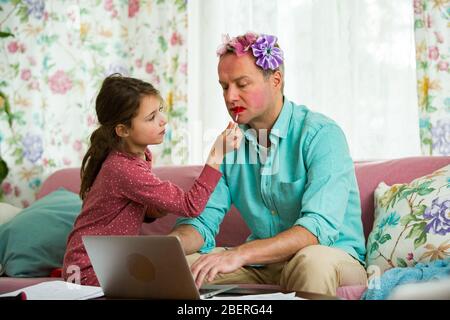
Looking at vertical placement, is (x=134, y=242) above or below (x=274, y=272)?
above

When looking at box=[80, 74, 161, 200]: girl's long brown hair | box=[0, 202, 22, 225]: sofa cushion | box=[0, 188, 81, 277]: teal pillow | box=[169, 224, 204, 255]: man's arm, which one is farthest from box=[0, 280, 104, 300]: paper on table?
box=[0, 202, 22, 225]: sofa cushion

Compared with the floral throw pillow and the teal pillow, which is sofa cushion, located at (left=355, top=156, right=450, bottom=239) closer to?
the floral throw pillow

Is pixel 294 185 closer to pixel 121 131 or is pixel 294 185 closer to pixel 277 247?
pixel 277 247

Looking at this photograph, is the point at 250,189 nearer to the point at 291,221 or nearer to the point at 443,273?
the point at 291,221

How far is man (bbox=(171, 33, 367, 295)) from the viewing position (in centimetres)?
188

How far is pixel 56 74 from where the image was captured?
352cm

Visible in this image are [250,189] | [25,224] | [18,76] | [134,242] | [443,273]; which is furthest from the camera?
[18,76]

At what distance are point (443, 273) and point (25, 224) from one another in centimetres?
166

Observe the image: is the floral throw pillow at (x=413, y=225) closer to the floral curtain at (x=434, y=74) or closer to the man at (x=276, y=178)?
the man at (x=276, y=178)

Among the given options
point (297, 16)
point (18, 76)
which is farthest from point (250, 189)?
point (18, 76)

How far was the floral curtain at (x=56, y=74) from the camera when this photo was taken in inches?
137

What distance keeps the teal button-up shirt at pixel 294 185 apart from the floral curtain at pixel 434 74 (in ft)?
2.74

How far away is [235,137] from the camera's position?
2016 millimetres

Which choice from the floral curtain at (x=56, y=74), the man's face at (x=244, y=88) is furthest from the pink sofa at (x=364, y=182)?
the floral curtain at (x=56, y=74)
